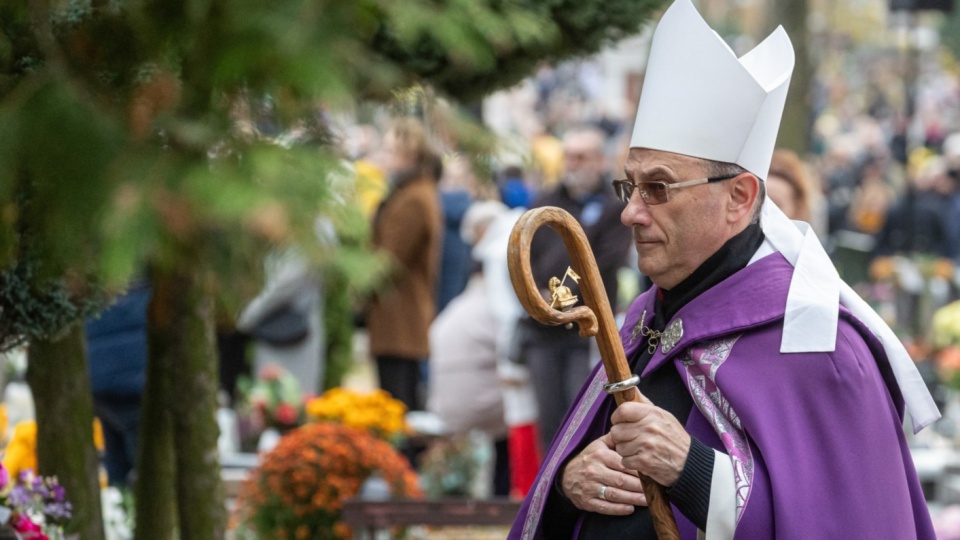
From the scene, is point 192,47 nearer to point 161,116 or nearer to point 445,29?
point 161,116

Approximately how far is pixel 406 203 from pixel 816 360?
622 cm

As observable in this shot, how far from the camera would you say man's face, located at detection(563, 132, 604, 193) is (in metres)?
6.96

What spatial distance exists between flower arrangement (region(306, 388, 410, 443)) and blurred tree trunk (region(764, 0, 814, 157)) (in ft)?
13.9

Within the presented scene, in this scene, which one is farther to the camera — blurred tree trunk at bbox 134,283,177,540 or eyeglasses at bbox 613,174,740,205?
blurred tree trunk at bbox 134,283,177,540

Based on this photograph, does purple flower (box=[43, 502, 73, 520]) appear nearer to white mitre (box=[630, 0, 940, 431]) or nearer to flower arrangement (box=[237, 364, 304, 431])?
white mitre (box=[630, 0, 940, 431])

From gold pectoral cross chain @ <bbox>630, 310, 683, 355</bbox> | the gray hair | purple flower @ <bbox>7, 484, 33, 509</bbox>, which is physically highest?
the gray hair

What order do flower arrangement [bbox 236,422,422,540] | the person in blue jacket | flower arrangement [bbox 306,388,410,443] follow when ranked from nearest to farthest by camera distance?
1. flower arrangement [bbox 236,422,422,540]
2. the person in blue jacket
3. flower arrangement [bbox 306,388,410,443]

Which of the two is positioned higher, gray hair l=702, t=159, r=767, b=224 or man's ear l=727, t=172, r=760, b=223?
gray hair l=702, t=159, r=767, b=224

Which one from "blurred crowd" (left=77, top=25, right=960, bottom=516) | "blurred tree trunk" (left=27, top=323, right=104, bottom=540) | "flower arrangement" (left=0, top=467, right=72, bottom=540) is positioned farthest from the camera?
"blurred crowd" (left=77, top=25, right=960, bottom=516)

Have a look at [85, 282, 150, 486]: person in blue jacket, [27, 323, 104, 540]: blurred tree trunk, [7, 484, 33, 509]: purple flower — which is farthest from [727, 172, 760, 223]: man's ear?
[85, 282, 150, 486]: person in blue jacket

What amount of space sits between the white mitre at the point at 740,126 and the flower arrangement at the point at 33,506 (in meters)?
1.64

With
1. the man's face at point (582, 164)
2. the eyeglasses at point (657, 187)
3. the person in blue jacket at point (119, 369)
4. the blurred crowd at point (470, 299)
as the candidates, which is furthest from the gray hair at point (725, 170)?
the person in blue jacket at point (119, 369)

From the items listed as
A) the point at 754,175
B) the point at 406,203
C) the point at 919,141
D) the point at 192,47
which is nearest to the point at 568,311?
the point at 754,175

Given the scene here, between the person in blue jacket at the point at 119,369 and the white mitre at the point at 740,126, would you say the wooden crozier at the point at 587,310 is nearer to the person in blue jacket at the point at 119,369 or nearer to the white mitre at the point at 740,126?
the white mitre at the point at 740,126
